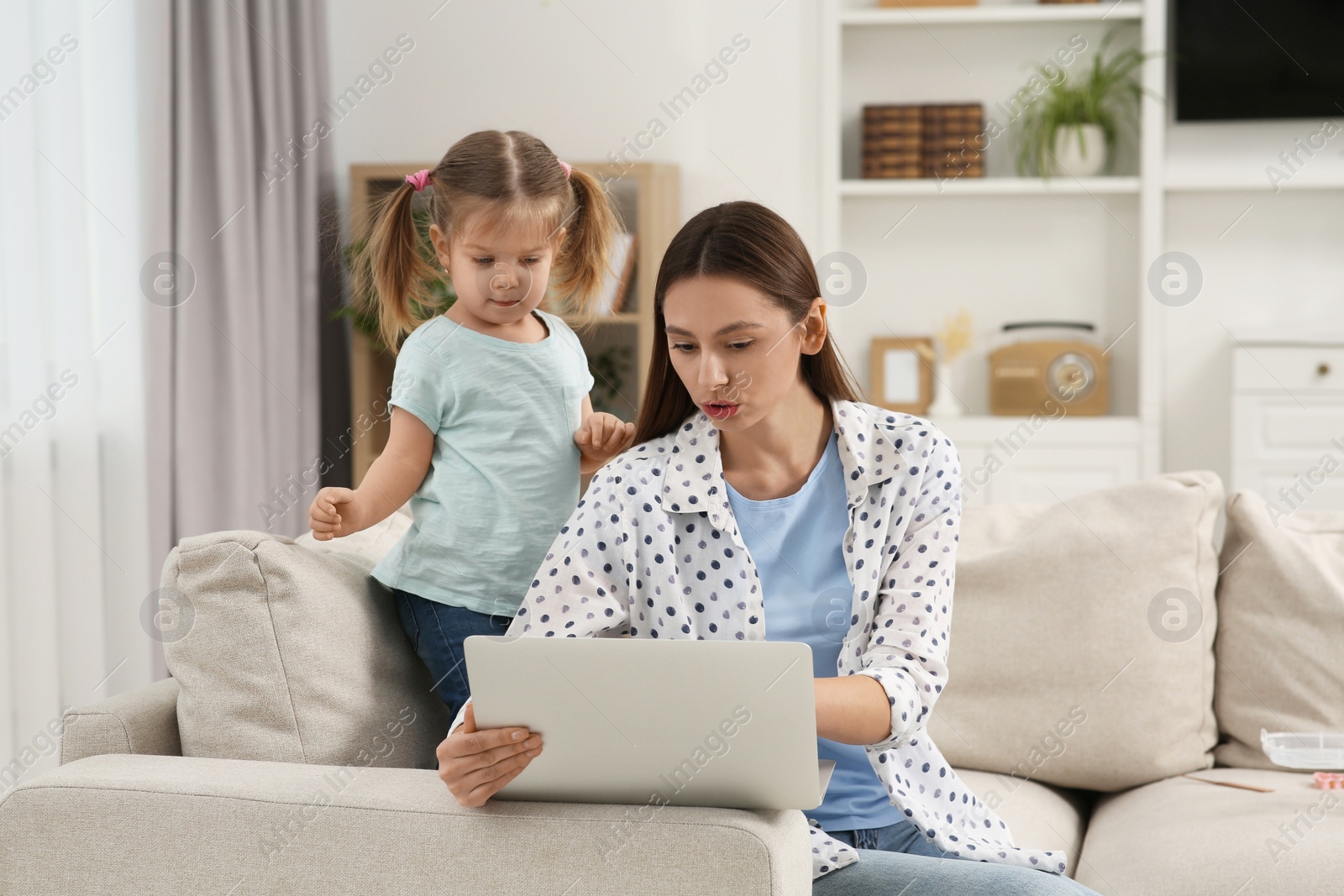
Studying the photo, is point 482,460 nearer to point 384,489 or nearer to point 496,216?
point 384,489

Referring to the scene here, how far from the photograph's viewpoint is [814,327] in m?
1.25

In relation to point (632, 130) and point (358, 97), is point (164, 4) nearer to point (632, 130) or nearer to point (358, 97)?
point (358, 97)

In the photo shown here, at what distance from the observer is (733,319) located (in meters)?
1.17

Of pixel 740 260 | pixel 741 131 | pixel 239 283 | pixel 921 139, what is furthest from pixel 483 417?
pixel 921 139

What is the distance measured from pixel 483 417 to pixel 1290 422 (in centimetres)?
295

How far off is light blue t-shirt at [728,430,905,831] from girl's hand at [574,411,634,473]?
14cm

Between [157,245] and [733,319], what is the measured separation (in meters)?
2.04

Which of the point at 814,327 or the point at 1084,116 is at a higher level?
the point at 1084,116

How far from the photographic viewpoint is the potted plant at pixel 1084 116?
366cm

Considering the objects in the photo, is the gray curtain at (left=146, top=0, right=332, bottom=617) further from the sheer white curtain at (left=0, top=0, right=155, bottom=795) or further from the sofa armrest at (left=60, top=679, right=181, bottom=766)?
the sofa armrest at (left=60, top=679, right=181, bottom=766)

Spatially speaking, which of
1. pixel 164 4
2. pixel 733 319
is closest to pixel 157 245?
pixel 164 4

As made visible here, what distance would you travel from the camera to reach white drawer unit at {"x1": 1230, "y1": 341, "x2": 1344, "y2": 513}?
11.0ft

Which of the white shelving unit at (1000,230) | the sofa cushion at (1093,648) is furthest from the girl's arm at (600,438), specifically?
the white shelving unit at (1000,230)

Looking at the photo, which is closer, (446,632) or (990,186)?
(446,632)
